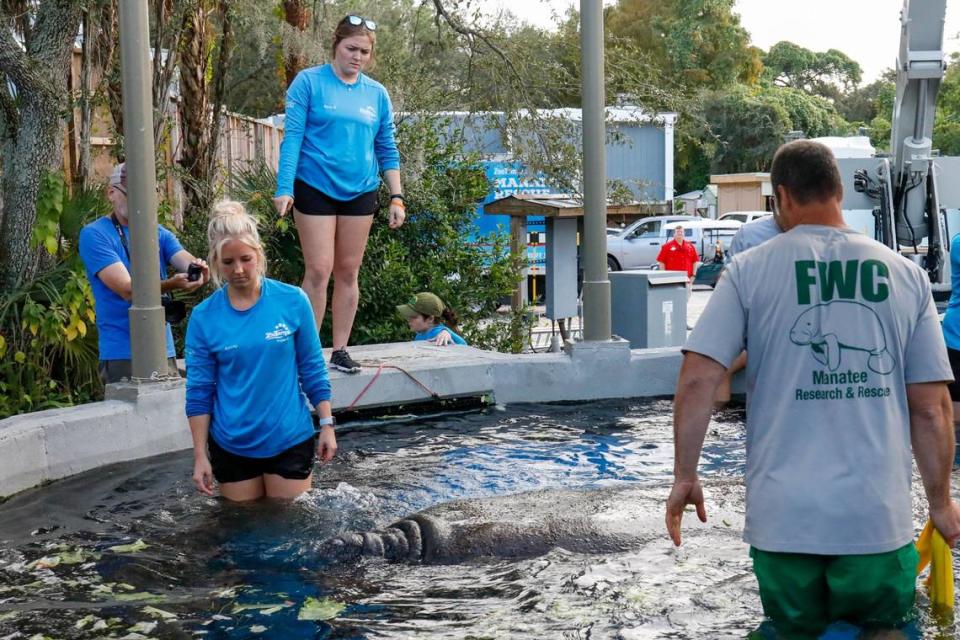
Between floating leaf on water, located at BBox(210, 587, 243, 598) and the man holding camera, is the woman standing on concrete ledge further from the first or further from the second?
the man holding camera

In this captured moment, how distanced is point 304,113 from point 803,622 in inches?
213

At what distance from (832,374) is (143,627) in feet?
9.27

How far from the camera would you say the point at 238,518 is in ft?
18.9

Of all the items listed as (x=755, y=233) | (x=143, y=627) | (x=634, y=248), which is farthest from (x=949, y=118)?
(x=143, y=627)

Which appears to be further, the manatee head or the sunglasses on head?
the sunglasses on head

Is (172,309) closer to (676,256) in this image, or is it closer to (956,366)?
(956,366)

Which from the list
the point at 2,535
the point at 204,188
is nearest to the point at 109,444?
the point at 2,535

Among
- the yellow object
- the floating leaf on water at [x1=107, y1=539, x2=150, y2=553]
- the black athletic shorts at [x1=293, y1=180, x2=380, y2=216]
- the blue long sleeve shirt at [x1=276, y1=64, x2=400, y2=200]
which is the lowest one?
the floating leaf on water at [x1=107, y1=539, x2=150, y2=553]

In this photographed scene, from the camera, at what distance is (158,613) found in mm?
4672

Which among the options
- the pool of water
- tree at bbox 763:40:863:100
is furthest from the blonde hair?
tree at bbox 763:40:863:100

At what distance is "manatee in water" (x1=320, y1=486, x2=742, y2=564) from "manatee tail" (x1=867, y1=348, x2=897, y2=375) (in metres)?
2.31

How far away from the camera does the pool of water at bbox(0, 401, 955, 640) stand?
15.0 feet

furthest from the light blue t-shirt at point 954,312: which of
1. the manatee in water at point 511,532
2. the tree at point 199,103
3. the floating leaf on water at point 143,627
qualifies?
the tree at point 199,103

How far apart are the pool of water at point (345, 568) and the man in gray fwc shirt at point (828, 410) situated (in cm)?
34
